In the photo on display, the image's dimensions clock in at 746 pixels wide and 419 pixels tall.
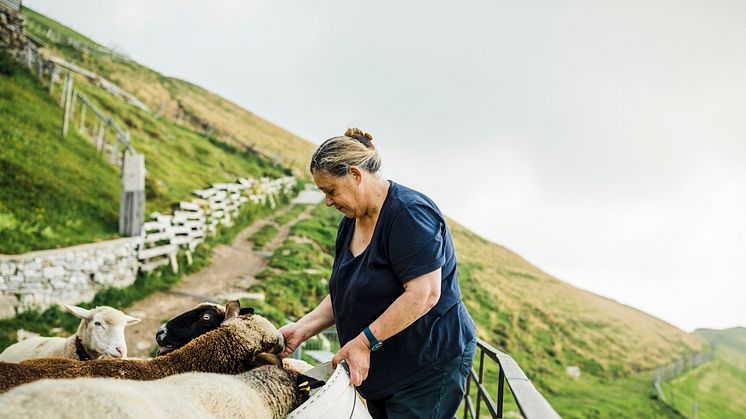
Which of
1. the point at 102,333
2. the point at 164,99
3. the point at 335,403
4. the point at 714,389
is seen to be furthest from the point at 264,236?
the point at 714,389

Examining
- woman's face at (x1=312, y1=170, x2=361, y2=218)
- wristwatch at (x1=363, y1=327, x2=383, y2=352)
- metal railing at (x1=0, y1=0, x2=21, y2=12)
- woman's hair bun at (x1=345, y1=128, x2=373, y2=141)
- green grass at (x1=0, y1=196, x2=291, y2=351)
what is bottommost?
green grass at (x1=0, y1=196, x2=291, y2=351)

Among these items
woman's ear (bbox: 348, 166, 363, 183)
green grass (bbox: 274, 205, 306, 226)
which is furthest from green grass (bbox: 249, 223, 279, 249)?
woman's ear (bbox: 348, 166, 363, 183)

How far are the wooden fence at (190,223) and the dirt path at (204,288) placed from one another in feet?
2.60

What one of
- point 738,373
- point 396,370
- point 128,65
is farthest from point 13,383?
point 738,373

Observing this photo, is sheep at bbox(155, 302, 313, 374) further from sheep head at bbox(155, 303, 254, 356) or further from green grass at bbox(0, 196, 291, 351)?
green grass at bbox(0, 196, 291, 351)

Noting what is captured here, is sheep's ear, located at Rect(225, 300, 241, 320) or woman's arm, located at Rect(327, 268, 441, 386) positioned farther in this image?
sheep's ear, located at Rect(225, 300, 241, 320)

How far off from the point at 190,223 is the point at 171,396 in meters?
15.0

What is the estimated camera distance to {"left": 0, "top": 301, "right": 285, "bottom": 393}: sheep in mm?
2549

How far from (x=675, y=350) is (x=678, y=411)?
687 inches

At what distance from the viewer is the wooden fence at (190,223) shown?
14008mm

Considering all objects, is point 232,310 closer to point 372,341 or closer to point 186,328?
point 186,328

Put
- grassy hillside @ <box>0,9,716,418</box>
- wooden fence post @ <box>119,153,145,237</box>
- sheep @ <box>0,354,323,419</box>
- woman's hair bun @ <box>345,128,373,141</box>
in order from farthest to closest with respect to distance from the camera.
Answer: wooden fence post @ <box>119,153,145,237</box> → grassy hillside @ <box>0,9,716,418</box> → woman's hair bun @ <box>345,128,373,141</box> → sheep @ <box>0,354,323,419</box>

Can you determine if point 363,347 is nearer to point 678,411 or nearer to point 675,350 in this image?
point 678,411

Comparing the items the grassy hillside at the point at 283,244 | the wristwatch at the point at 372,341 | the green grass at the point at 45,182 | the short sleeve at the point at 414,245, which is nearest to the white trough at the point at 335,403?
the wristwatch at the point at 372,341
